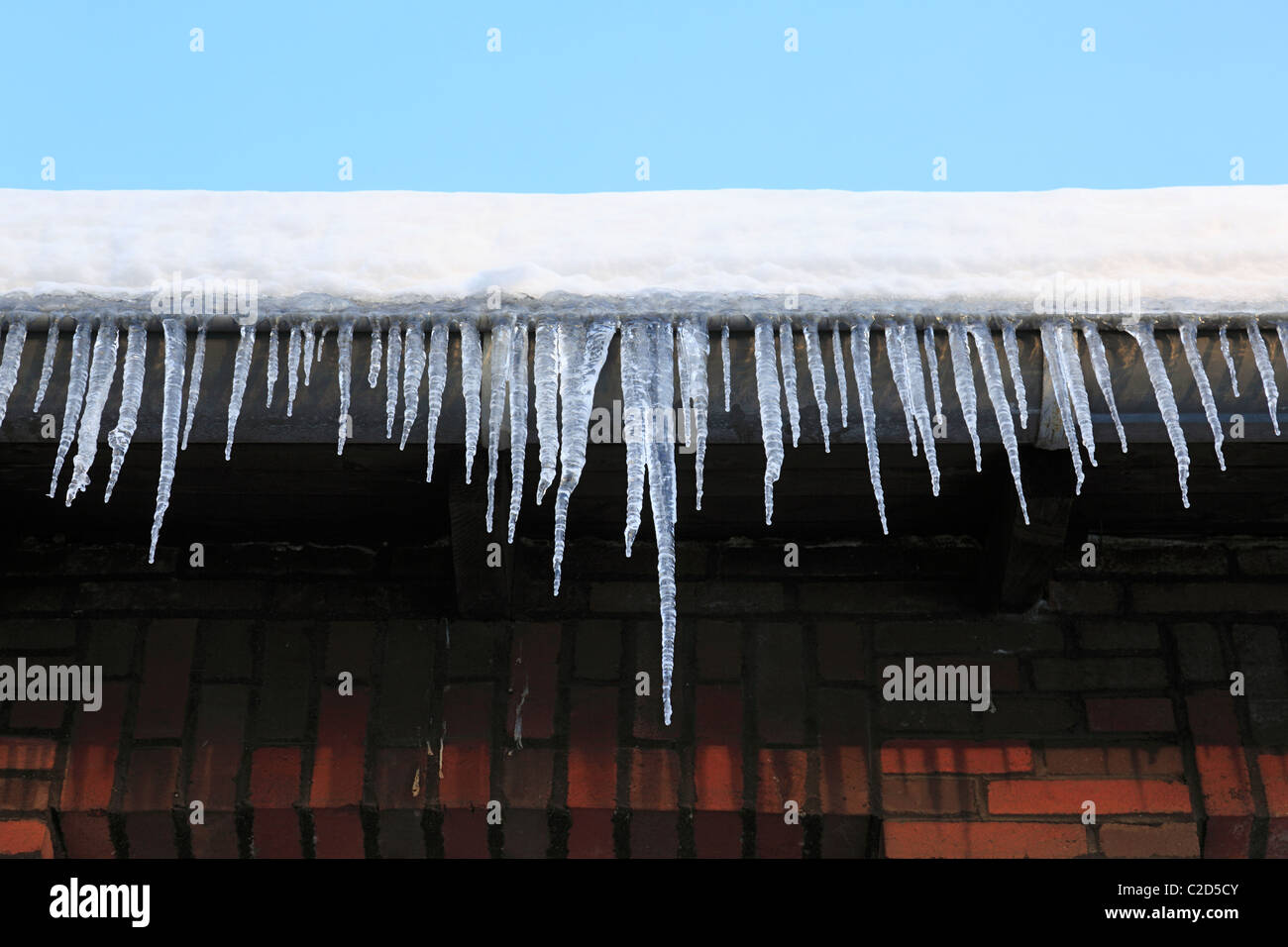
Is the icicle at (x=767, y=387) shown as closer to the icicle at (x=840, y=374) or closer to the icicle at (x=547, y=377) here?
the icicle at (x=840, y=374)

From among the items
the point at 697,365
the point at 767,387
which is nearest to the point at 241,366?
the point at 697,365

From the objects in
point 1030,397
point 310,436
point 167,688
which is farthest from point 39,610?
point 1030,397

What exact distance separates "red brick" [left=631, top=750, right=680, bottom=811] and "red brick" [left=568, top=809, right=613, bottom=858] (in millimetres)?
71

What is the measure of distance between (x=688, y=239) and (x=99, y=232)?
3.76 feet

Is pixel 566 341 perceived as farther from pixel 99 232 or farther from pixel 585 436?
pixel 99 232

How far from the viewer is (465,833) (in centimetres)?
291

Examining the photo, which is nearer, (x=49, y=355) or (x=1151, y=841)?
(x=49, y=355)

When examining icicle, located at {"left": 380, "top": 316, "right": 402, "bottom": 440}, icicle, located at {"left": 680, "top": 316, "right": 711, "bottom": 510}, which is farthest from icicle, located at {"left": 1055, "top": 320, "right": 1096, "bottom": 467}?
icicle, located at {"left": 380, "top": 316, "right": 402, "bottom": 440}

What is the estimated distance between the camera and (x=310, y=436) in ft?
7.61

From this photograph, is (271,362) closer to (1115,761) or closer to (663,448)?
(663,448)

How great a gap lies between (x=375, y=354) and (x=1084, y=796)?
1.76 metres

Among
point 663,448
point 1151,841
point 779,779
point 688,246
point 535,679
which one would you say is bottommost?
point 1151,841

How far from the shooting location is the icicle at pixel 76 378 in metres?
2.29

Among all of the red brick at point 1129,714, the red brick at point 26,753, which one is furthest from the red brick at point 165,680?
the red brick at point 1129,714
